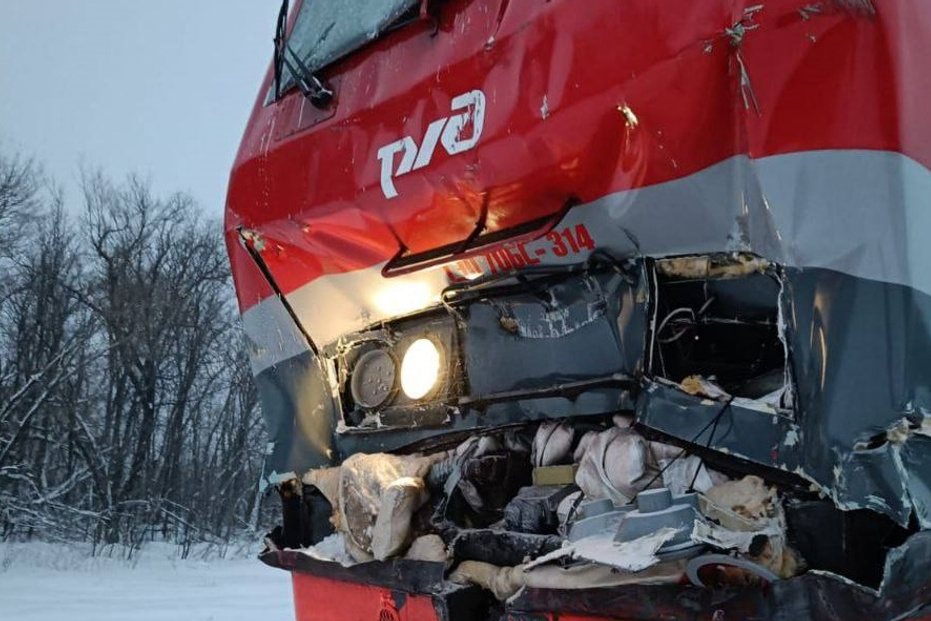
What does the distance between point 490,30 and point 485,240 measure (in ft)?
1.87

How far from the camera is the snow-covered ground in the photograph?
27.3 ft

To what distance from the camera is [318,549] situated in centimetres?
296

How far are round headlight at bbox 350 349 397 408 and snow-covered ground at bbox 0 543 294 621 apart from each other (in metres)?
5.50

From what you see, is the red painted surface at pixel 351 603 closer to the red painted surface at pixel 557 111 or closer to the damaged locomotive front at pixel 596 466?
the damaged locomotive front at pixel 596 466

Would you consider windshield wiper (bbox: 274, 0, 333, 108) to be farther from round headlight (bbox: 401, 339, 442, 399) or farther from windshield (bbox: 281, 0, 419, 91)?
round headlight (bbox: 401, 339, 442, 399)

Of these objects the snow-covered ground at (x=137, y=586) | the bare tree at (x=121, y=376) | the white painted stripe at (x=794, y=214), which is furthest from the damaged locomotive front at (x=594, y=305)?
the bare tree at (x=121, y=376)

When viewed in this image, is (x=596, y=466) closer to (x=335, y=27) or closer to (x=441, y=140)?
(x=441, y=140)


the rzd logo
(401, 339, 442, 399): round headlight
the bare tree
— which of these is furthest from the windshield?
the bare tree

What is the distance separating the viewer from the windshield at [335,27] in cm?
269

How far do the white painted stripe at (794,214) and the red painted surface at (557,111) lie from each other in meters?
0.04

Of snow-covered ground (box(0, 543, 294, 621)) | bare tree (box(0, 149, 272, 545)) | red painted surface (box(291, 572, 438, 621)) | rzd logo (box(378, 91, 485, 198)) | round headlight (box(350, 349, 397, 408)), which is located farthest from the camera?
bare tree (box(0, 149, 272, 545))

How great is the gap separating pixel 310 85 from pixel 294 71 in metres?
0.11

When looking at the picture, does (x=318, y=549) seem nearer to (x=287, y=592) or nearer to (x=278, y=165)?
(x=278, y=165)

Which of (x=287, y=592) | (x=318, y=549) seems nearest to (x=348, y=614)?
(x=318, y=549)
